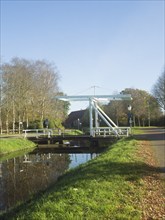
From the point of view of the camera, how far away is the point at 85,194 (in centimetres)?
848

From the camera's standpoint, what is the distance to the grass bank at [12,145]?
104 feet

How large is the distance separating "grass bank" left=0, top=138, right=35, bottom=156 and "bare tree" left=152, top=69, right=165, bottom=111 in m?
37.2

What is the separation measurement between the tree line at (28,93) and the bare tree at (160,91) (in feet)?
69.2

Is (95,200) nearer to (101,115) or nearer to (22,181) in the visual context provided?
(22,181)

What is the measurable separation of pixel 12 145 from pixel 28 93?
847 inches

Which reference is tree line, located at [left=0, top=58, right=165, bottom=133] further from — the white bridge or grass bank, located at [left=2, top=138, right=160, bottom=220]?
grass bank, located at [left=2, top=138, right=160, bottom=220]

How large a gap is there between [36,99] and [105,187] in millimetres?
48625

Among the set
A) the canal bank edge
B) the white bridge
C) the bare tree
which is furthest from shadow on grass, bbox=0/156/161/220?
the bare tree

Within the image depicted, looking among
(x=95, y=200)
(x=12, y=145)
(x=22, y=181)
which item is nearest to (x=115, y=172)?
(x=95, y=200)

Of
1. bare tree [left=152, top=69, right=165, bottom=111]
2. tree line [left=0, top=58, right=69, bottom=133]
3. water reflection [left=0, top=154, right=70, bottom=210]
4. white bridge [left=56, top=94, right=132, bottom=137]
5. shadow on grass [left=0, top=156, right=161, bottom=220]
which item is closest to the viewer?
shadow on grass [left=0, top=156, right=161, bottom=220]

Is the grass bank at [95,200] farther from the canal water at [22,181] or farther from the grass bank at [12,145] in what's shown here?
the grass bank at [12,145]

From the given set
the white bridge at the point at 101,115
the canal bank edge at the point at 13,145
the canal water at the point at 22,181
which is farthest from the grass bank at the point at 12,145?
the canal water at the point at 22,181

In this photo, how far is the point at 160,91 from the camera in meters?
71.3

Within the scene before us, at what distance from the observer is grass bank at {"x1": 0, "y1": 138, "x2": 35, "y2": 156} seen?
3181 centimetres
